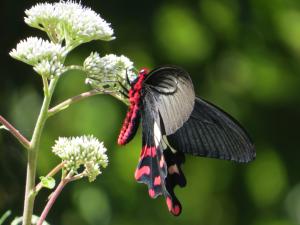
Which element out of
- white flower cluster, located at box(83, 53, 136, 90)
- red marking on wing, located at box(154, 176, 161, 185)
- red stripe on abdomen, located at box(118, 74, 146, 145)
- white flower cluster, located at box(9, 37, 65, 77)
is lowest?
red marking on wing, located at box(154, 176, 161, 185)

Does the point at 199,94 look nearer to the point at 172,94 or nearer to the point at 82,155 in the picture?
the point at 172,94

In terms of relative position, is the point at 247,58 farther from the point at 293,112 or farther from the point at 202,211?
the point at 202,211

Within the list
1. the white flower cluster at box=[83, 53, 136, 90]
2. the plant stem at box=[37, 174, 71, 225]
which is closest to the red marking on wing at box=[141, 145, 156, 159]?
the white flower cluster at box=[83, 53, 136, 90]

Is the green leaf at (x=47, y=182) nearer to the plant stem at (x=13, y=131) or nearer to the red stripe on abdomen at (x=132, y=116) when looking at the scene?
the plant stem at (x=13, y=131)

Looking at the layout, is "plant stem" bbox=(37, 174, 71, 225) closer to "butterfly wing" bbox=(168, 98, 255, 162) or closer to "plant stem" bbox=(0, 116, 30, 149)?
"plant stem" bbox=(0, 116, 30, 149)

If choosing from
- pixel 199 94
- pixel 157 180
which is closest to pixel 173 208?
pixel 157 180

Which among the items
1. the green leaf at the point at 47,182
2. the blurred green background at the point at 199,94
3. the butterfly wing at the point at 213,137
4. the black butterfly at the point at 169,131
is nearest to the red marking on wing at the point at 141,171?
the black butterfly at the point at 169,131
